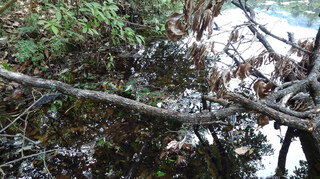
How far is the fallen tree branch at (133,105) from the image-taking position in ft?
5.72

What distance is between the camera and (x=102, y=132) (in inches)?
77.3

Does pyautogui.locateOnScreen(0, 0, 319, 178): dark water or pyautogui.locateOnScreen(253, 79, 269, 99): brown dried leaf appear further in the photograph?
pyautogui.locateOnScreen(0, 0, 319, 178): dark water

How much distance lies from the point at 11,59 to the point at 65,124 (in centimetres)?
157

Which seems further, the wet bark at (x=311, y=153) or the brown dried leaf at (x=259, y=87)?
the wet bark at (x=311, y=153)

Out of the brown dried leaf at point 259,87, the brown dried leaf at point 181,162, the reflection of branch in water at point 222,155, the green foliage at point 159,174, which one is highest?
the brown dried leaf at point 259,87

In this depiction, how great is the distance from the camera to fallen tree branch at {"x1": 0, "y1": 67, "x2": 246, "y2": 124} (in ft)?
5.72

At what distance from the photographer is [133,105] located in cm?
192

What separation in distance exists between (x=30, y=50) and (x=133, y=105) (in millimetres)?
1859

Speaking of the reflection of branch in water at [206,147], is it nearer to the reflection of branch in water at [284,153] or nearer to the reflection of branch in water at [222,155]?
the reflection of branch in water at [222,155]

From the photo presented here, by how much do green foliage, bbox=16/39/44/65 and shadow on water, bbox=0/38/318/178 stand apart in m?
0.76

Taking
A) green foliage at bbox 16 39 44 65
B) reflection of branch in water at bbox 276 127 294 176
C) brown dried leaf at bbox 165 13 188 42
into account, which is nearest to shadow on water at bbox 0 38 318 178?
reflection of branch in water at bbox 276 127 294 176

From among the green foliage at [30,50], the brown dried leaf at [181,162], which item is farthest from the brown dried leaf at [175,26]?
the green foliage at [30,50]

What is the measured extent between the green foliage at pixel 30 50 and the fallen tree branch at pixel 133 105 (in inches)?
18.7

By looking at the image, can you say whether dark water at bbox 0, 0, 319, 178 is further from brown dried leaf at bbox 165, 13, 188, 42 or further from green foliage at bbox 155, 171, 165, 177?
brown dried leaf at bbox 165, 13, 188, 42
